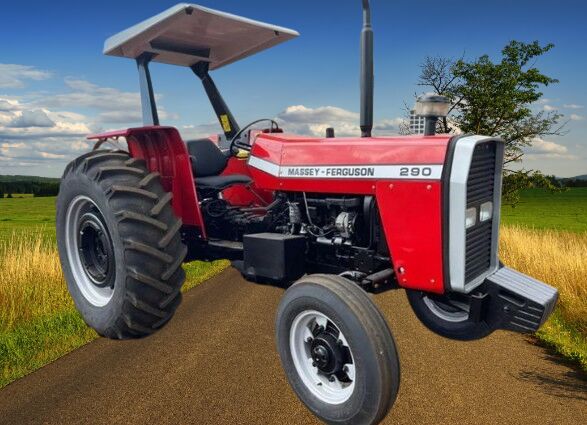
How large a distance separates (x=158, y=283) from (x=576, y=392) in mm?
3347

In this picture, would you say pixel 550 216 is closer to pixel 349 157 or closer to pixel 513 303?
pixel 513 303

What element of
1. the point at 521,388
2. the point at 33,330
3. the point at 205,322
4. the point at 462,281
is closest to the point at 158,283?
the point at 205,322

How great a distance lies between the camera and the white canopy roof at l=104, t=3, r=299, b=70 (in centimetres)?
441

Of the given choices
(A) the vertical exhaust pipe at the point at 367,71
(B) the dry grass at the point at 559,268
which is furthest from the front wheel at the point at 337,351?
(B) the dry grass at the point at 559,268

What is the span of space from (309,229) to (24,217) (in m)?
24.4

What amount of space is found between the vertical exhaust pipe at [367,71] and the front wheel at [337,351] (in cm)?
116

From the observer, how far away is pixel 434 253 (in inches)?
126

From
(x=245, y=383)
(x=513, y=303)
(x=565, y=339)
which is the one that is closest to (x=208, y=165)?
(x=245, y=383)

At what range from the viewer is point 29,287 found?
6.64 metres

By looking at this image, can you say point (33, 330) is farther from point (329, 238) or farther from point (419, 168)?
point (419, 168)

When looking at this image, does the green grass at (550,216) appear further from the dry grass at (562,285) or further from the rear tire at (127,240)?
the rear tire at (127,240)

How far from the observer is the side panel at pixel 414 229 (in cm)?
317

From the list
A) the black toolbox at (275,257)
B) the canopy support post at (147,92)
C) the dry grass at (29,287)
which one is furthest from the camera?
the dry grass at (29,287)

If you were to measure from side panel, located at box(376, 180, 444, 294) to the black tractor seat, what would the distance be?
1800 mm
